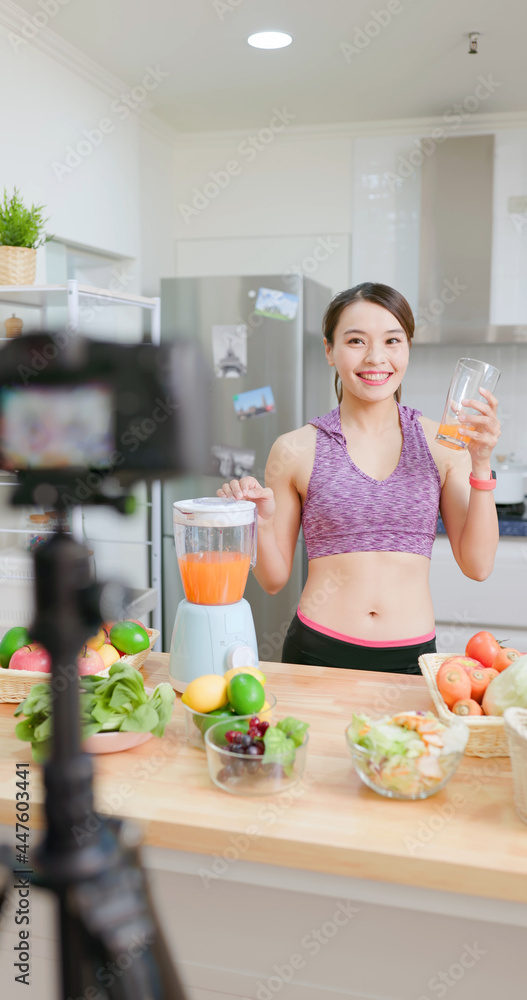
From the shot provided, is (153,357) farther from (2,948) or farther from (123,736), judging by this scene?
(2,948)

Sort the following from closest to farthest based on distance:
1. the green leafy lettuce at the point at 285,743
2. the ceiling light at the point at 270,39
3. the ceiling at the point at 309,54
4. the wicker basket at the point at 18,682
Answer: the green leafy lettuce at the point at 285,743, the wicker basket at the point at 18,682, the ceiling at the point at 309,54, the ceiling light at the point at 270,39

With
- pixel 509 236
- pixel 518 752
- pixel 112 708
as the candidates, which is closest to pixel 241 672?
pixel 112 708

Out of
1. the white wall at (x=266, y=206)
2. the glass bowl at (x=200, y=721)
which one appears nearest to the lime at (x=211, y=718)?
the glass bowl at (x=200, y=721)

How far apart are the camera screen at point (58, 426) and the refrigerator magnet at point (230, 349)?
2.49 m

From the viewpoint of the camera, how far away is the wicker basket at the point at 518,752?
0.81 meters

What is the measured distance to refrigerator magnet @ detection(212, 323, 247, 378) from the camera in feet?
9.45

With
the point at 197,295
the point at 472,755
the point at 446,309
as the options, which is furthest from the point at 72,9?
the point at 472,755

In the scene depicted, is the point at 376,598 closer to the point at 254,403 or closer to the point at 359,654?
the point at 359,654

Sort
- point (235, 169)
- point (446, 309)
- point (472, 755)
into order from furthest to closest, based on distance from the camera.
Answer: point (235, 169), point (446, 309), point (472, 755)

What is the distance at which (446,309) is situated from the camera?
9.89 feet

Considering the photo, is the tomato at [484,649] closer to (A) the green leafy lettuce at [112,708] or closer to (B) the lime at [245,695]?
(B) the lime at [245,695]

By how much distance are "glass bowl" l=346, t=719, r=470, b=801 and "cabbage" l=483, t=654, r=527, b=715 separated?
0.29ft

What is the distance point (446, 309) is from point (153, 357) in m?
2.80

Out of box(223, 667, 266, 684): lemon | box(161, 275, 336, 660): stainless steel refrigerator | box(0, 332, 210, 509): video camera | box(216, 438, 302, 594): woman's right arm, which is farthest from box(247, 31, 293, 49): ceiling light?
box(0, 332, 210, 509): video camera
